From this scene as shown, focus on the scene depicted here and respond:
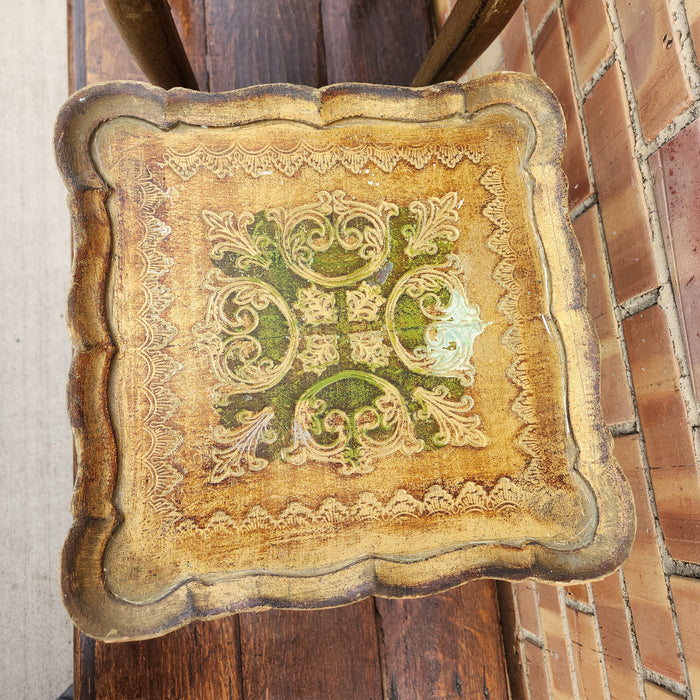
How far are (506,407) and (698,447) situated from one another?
0.25 metres

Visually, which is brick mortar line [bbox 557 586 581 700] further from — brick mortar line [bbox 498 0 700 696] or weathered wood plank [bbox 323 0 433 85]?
weathered wood plank [bbox 323 0 433 85]

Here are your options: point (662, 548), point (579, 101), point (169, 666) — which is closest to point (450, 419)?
point (662, 548)

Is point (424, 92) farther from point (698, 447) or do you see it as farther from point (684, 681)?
point (684, 681)

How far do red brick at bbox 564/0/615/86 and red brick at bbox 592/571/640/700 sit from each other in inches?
31.7

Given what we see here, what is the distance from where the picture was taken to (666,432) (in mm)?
678

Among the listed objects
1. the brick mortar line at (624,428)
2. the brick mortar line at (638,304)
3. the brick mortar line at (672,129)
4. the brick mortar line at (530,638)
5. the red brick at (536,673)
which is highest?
the brick mortar line at (672,129)

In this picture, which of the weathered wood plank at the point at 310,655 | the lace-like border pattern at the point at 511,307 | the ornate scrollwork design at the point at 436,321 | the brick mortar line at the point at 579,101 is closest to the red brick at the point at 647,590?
the lace-like border pattern at the point at 511,307

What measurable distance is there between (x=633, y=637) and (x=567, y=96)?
0.88 meters

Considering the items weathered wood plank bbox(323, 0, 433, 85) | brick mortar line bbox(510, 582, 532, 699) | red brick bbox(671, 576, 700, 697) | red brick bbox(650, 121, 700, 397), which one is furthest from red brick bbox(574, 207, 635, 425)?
weathered wood plank bbox(323, 0, 433, 85)

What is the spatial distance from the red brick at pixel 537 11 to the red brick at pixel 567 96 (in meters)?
0.02

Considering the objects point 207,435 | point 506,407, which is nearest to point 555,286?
point 506,407

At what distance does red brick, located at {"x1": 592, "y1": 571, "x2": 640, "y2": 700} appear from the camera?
75 cm

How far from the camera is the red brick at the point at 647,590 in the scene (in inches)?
27.0

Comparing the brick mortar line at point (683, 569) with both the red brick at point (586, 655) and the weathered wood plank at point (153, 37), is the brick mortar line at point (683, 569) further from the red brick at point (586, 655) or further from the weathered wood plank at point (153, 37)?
the weathered wood plank at point (153, 37)
